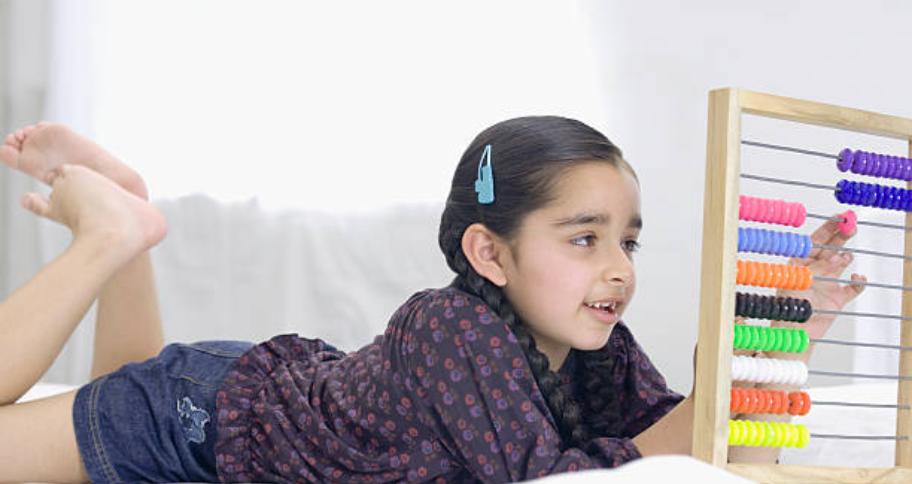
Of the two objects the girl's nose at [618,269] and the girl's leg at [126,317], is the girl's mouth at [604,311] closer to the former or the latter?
the girl's nose at [618,269]

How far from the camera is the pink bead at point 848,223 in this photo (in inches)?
48.9

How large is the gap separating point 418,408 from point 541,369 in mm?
159

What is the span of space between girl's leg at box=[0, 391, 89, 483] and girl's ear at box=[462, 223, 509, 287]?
57 cm

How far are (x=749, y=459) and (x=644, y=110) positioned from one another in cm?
131

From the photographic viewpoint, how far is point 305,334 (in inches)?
101

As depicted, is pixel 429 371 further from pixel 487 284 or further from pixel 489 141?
pixel 489 141

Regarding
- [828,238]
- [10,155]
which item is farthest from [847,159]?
[10,155]

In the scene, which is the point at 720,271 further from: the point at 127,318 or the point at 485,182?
the point at 127,318

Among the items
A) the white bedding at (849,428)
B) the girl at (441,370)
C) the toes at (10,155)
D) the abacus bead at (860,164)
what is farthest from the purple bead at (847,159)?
the toes at (10,155)

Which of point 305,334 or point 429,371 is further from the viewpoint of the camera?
A: point 305,334

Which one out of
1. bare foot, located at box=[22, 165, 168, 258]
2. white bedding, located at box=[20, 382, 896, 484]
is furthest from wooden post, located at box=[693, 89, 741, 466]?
bare foot, located at box=[22, 165, 168, 258]

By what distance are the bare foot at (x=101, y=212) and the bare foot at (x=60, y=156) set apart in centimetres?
9

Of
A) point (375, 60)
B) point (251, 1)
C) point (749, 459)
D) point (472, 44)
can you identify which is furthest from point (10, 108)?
point (749, 459)

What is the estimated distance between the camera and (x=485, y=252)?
1.31 metres
